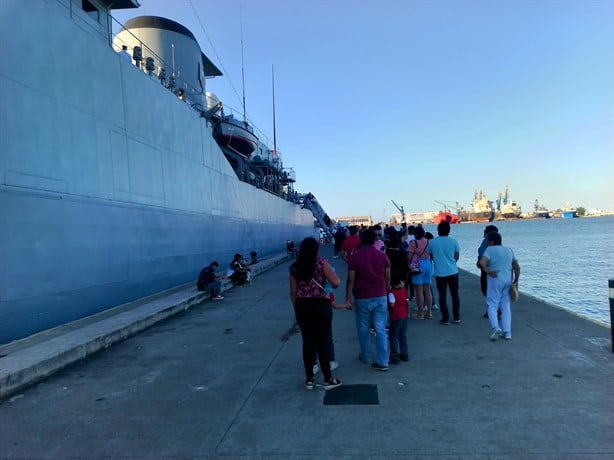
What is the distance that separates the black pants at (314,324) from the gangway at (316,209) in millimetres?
43203

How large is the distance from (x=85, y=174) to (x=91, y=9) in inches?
178

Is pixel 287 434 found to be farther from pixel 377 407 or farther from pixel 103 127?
pixel 103 127

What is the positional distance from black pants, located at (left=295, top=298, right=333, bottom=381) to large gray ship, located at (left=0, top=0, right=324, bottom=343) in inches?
175

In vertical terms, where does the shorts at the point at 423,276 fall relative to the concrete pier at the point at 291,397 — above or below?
above

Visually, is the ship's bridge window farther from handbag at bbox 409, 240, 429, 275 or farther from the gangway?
the gangway

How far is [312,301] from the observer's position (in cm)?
444

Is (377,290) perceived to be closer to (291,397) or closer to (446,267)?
(291,397)

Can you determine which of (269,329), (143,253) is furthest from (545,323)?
(143,253)

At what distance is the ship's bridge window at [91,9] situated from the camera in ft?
32.1

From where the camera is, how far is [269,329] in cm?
765

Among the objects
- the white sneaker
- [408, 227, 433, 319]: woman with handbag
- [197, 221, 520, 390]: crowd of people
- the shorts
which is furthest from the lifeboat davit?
the white sneaker

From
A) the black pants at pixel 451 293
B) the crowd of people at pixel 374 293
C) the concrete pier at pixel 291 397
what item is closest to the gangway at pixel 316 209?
the black pants at pixel 451 293

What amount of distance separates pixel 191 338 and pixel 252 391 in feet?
9.53

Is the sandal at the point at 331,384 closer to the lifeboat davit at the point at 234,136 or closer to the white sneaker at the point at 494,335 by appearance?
the white sneaker at the point at 494,335
